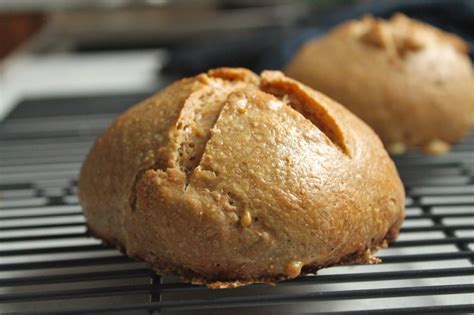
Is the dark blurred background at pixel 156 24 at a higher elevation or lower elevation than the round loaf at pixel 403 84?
higher

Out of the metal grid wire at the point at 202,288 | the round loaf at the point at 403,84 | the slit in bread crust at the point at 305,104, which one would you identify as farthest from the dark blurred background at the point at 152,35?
the slit in bread crust at the point at 305,104

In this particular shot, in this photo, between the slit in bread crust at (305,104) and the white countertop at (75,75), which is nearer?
the slit in bread crust at (305,104)

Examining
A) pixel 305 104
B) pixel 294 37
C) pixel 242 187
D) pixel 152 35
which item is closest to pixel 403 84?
pixel 305 104

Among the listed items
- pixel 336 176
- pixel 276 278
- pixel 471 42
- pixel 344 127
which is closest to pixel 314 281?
pixel 276 278

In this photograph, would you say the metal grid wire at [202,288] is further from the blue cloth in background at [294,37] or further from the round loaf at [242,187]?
the blue cloth in background at [294,37]

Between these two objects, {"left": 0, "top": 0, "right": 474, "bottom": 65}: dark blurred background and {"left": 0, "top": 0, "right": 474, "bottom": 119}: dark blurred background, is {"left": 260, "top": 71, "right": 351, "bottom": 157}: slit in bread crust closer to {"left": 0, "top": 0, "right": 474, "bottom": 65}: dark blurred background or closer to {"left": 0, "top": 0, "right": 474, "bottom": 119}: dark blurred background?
{"left": 0, "top": 0, "right": 474, "bottom": 119}: dark blurred background
